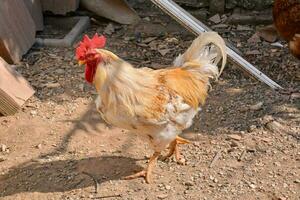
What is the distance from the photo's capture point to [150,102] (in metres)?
3.34

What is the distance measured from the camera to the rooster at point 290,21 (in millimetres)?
4691

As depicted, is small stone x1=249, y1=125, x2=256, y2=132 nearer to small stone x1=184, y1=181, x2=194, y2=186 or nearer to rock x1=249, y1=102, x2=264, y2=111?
rock x1=249, y1=102, x2=264, y2=111

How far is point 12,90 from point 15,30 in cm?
93

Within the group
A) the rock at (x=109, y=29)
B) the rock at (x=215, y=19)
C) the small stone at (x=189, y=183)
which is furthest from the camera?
the rock at (x=215, y=19)

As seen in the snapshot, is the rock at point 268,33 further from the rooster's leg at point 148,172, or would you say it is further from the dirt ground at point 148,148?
the rooster's leg at point 148,172

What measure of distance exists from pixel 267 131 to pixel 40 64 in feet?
7.86

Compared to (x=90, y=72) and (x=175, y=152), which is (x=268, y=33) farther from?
(x=90, y=72)

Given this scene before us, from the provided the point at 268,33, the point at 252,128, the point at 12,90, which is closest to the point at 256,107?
the point at 252,128

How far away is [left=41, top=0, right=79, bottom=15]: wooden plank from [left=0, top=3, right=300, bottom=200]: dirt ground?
2.86ft

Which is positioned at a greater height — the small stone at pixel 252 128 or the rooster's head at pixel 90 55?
the rooster's head at pixel 90 55

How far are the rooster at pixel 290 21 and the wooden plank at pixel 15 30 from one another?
8.12 feet

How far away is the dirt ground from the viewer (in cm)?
353

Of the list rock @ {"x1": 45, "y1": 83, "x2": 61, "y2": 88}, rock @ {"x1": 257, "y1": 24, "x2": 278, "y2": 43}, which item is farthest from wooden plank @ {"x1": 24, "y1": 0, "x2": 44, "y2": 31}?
rock @ {"x1": 257, "y1": 24, "x2": 278, "y2": 43}

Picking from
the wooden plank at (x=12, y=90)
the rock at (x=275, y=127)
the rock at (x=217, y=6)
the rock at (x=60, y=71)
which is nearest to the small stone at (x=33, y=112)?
the wooden plank at (x=12, y=90)
